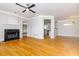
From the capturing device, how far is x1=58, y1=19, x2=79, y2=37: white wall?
35.5 feet

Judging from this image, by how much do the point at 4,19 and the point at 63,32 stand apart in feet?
29.2

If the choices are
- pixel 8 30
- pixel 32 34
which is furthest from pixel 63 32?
pixel 8 30

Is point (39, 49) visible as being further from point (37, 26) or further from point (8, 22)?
point (37, 26)

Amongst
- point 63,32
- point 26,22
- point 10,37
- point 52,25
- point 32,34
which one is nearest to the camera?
point 10,37

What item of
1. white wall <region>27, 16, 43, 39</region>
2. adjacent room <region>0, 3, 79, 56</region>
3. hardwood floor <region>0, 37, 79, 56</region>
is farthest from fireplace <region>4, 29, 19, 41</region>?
white wall <region>27, 16, 43, 39</region>

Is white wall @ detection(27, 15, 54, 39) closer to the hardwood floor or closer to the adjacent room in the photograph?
the adjacent room

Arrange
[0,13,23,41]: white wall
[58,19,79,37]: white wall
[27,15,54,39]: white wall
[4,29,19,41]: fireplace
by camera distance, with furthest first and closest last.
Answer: [58,19,79,37]: white wall
[27,15,54,39]: white wall
[4,29,19,41]: fireplace
[0,13,23,41]: white wall

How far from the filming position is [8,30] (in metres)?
6.97

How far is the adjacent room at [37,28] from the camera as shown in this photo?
4457 mm

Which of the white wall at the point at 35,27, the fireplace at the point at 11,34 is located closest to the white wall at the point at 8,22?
the fireplace at the point at 11,34

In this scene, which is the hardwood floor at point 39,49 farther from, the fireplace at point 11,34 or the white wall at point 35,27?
the white wall at point 35,27

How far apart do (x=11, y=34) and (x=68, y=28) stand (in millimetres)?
8143

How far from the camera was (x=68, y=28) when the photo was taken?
11789mm

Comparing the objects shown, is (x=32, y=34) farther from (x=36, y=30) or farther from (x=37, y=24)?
(x=37, y=24)
